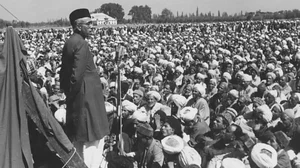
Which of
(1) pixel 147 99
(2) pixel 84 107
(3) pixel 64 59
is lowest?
(1) pixel 147 99

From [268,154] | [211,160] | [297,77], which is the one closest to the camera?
[268,154]

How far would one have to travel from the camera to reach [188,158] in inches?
198

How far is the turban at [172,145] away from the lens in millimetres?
5223

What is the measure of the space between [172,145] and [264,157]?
1.26 m

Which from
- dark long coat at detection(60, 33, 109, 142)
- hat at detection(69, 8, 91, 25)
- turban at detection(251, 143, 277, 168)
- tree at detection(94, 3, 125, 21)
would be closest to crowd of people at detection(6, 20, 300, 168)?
turban at detection(251, 143, 277, 168)

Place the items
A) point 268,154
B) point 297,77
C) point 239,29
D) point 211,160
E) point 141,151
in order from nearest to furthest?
point 268,154 → point 211,160 → point 141,151 → point 297,77 → point 239,29

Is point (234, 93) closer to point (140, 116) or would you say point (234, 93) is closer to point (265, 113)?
point (265, 113)

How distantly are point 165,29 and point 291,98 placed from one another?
3677 centimetres

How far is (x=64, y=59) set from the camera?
12.6ft

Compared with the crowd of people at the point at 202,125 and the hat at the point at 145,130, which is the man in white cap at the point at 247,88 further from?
the hat at the point at 145,130

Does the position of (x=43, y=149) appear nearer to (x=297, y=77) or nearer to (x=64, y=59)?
(x=64, y=59)

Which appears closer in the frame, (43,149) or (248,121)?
(43,149)

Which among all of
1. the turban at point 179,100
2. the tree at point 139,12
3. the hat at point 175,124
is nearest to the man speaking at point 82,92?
the hat at point 175,124

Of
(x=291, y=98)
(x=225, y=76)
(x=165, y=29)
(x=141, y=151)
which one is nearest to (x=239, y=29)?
(x=165, y=29)
